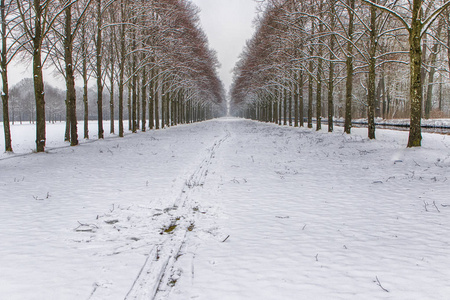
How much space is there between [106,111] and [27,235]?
124 meters

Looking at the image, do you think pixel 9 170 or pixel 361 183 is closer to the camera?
pixel 361 183

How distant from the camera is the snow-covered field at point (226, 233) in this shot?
122 inches

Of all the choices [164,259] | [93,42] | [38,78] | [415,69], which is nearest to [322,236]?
[164,259]

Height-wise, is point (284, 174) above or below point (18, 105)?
below

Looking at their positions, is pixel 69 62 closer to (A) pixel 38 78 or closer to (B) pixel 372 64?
(A) pixel 38 78

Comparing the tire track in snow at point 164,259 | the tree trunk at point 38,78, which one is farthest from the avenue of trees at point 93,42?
the tire track in snow at point 164,259

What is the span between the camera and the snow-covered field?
310cm

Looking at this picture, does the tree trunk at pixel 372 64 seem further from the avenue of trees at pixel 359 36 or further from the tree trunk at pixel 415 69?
the tree trunk at pixel 415 69

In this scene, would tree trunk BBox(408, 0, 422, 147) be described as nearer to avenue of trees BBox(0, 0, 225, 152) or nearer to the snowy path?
the snowy path

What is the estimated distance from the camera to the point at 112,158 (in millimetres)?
11891

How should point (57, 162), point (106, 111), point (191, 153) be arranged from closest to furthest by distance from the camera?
point (57, 162) < point (191, 153) < point (106, 111)

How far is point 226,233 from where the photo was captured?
4.57 metres

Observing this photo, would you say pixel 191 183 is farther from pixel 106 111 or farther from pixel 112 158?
pixel 106 111

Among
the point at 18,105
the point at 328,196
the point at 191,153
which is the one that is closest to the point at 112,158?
the point at 191,153
